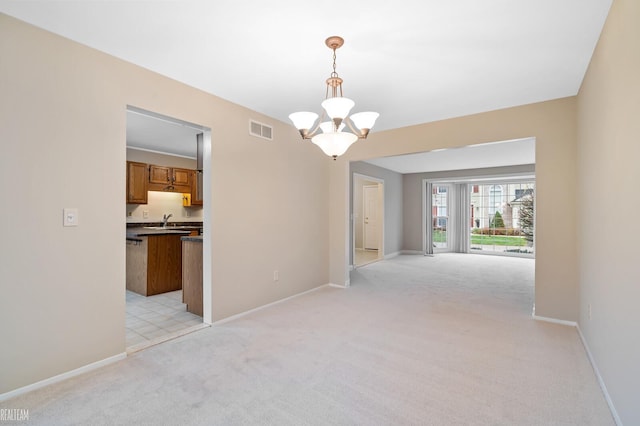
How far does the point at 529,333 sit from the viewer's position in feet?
9.72

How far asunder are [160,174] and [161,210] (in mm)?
776

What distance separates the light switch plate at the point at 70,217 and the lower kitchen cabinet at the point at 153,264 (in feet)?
7.02

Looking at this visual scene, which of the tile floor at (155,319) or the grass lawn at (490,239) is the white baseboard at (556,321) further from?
the grass lawn at (490,239)

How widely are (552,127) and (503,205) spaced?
5648 millimetres

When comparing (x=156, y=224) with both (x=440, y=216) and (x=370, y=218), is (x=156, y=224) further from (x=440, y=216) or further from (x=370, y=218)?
(x=440, y=216)

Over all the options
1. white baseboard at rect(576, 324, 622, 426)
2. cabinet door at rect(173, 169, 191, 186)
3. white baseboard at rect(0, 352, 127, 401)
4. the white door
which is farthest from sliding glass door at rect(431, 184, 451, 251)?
white baseboard at rect(0, 352, 127, 401)

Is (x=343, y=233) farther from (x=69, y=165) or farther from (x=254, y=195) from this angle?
(x=69, y=165)

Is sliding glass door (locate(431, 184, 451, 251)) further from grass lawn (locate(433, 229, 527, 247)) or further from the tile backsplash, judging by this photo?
the tile backsplash

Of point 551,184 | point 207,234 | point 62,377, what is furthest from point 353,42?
point 62,377

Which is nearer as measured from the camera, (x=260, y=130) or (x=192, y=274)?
(x=192, y=274)

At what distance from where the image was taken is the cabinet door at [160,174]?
232 inches

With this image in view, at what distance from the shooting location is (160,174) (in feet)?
19.8

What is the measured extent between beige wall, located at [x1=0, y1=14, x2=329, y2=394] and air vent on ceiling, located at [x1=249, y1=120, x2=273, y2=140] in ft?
1.48

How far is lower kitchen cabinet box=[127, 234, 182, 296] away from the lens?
4266mm
